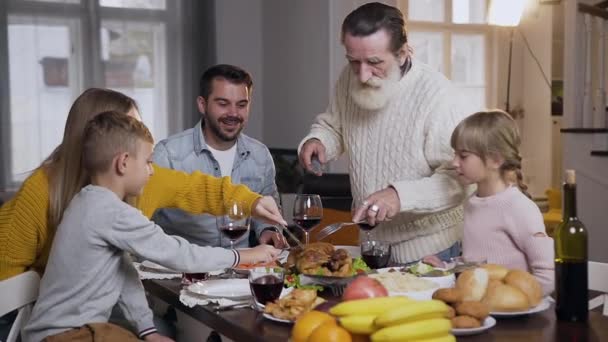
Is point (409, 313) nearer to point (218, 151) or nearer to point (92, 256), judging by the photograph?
point (92, 256)

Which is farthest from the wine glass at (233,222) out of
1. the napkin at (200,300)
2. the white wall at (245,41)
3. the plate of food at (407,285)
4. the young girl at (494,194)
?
the white wall at (245,41)

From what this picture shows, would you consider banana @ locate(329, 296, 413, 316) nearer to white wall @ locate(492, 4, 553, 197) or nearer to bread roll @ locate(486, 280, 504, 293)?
bread roll @ locate(486, 280, 504, 293)

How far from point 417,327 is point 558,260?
518 millimetres

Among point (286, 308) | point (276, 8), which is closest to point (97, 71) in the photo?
point (276, 8)

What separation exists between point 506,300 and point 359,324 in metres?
0.45

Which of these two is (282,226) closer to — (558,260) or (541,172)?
(558,260)

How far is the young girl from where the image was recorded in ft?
6.57

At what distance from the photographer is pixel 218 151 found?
130 inches

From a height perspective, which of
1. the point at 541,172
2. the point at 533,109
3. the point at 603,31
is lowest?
the point at 541,172

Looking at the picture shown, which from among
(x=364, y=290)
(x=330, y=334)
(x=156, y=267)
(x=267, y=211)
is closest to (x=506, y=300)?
(x=364, y=290)

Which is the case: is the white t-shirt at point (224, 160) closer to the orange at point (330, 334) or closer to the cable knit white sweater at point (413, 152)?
the cable knit white sweater at point (413, 152)

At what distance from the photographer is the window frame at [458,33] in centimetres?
834

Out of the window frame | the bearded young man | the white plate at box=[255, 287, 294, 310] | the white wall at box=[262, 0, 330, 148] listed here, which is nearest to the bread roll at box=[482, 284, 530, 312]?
the white plate at box=[255, 287, 294, 310]

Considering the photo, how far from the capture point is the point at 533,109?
351 inches
